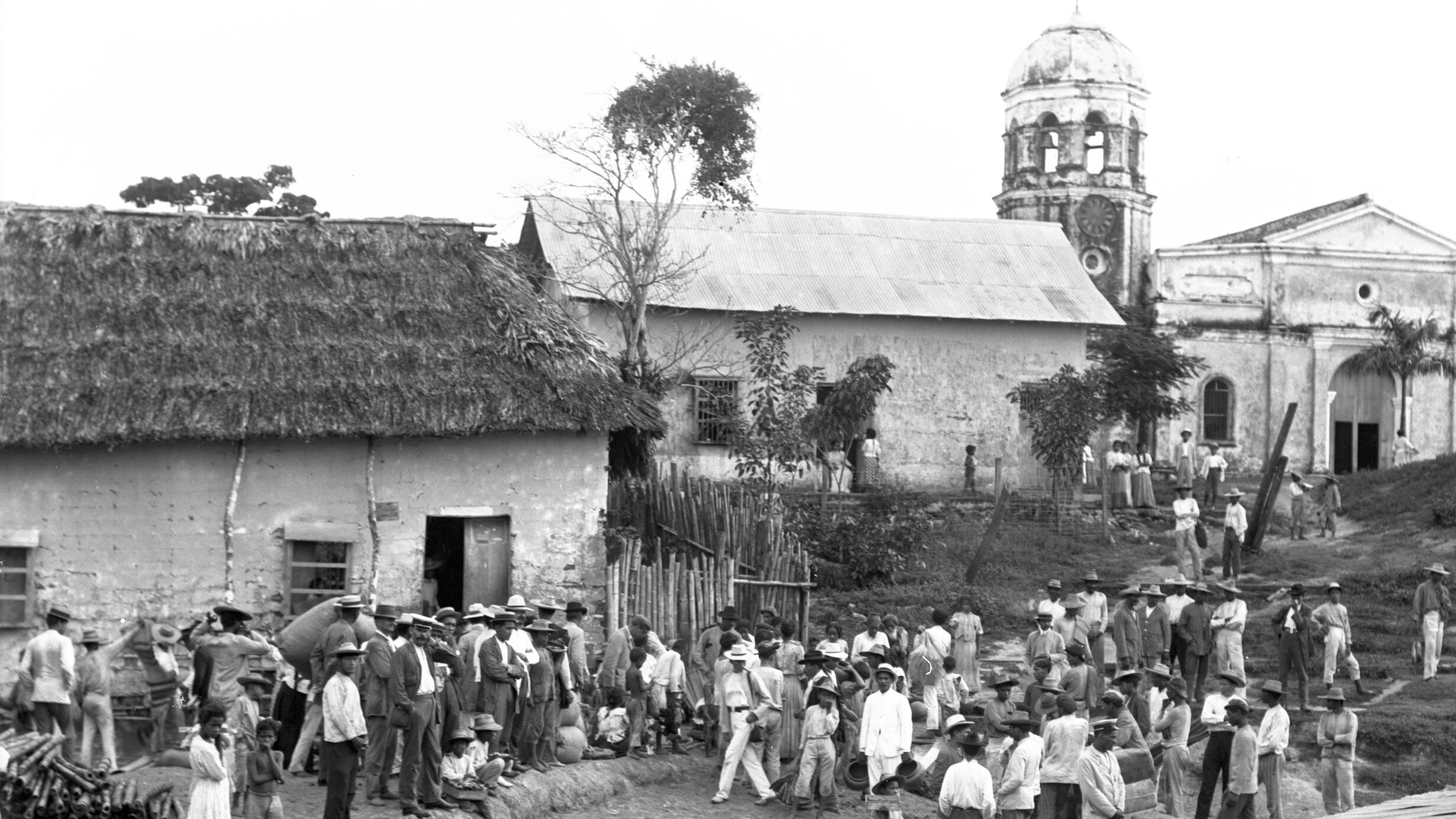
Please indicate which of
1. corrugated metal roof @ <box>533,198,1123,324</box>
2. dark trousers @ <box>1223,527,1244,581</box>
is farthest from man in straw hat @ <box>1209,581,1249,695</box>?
corrugated metal roof @ <box>533,198,1123,324</box>

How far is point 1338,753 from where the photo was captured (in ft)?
53.1

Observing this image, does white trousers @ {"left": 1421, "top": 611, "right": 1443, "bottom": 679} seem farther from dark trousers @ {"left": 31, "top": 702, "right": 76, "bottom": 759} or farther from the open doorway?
dark trousers @ {"left": 31, "top": 702, "right": 76, "bottom": 759}

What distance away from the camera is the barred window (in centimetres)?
3025

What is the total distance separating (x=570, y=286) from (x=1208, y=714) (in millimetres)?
15847

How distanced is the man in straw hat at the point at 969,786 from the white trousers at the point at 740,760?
2.96 m

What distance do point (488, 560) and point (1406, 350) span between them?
25550 mm

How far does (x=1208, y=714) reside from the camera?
16422mm

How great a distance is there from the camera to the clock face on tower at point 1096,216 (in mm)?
41219

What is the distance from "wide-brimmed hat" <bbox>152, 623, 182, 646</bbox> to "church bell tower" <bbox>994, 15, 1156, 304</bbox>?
28.5 meters

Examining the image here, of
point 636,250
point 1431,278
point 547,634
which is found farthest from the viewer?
point 1431,278

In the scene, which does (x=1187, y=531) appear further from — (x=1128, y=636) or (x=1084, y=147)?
(x=1084, y=147)

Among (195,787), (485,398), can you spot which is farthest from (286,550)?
(195,787)

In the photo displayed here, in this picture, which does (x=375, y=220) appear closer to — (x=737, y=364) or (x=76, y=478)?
(x=76, y=478)

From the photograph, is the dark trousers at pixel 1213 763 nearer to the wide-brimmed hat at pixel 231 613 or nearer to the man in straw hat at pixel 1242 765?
the man in straw hat at pixel 1242 765
